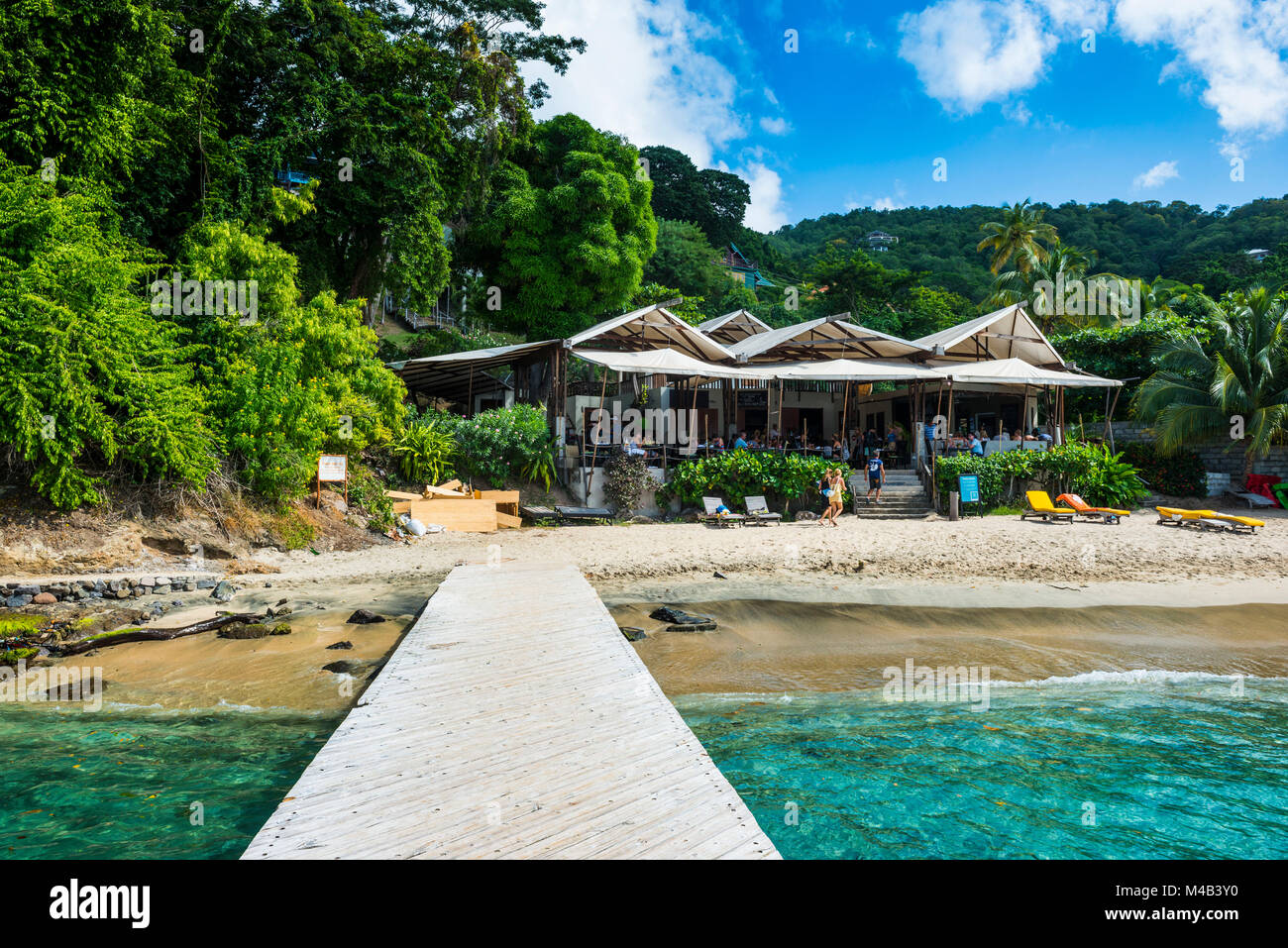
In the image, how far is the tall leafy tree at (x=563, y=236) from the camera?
2645 cm

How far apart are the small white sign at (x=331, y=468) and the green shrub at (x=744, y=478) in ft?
24.3

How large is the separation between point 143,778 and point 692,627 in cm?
571

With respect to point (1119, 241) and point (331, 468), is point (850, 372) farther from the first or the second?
point (1119, 241)

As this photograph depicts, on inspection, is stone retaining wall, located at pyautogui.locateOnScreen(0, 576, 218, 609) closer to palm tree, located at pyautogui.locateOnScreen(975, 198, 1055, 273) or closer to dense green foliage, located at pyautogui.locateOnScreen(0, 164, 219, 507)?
dense green foliage, located at pyautogui.locateOnScreen(0, 164, 219, 507)

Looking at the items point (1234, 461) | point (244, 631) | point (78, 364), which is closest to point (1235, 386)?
point (1234, 461)

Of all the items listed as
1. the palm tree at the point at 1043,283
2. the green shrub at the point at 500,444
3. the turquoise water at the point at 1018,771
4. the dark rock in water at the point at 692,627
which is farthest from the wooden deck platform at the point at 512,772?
the palm tree at the point at 1043,283

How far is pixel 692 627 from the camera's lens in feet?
29.2

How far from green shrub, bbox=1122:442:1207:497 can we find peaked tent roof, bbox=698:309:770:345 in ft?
41.9

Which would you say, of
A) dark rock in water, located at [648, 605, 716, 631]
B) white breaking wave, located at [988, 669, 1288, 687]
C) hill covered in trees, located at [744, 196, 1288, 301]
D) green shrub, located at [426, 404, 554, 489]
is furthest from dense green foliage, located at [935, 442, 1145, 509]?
hill covered in trees, located at [744, 196, 1288, 301]

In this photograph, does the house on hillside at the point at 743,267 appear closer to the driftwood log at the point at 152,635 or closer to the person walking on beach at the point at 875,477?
the person walking on beach at the point at 875,477

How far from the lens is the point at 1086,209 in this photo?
2233 inches

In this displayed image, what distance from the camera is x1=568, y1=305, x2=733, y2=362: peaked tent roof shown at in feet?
66.5
